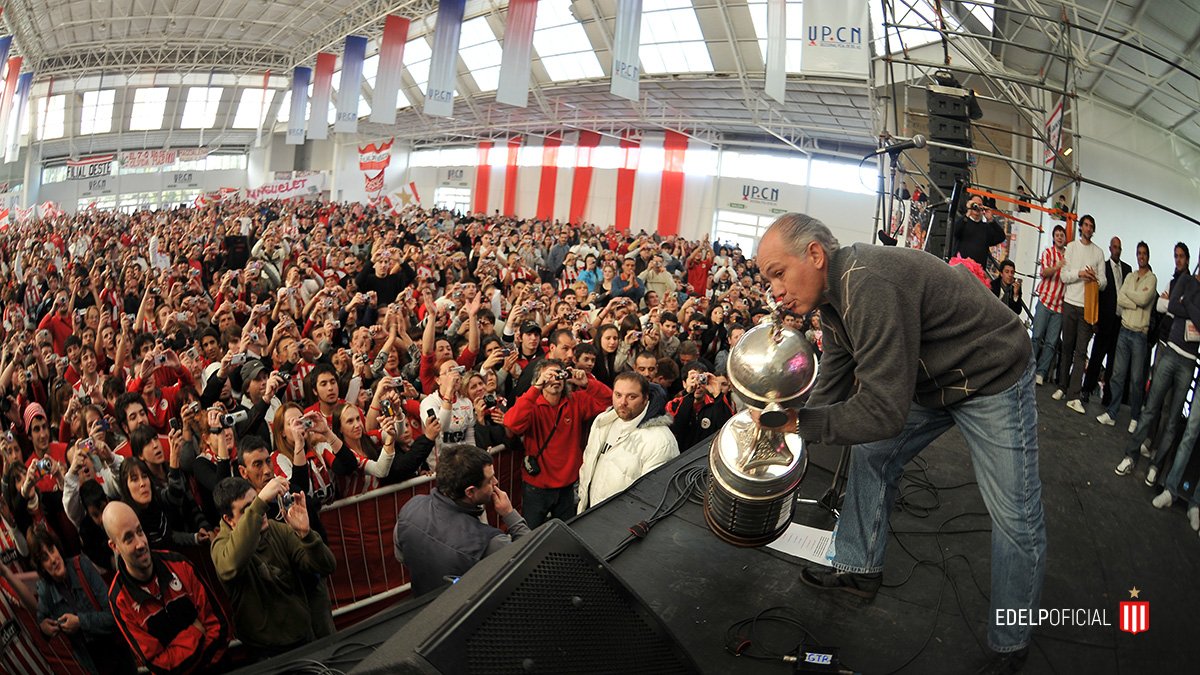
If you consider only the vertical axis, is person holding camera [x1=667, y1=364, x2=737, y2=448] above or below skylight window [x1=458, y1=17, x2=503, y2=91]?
below

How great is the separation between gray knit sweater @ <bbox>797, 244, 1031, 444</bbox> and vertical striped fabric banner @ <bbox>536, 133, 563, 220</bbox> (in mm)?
27141

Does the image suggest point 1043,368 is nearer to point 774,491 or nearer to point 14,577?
point 774,491

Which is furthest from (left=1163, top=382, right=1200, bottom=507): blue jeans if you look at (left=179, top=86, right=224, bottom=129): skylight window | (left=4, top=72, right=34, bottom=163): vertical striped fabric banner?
(left=179, top=86, right=224, bottom=129): skylight window

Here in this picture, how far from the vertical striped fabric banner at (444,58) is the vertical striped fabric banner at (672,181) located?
10624mm

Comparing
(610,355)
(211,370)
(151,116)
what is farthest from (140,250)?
(151,116)

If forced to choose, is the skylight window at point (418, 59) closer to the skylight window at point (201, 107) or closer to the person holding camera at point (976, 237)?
the skylight window at point (201, 107)

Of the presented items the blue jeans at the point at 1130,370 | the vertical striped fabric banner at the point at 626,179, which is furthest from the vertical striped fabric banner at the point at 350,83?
the blue jeans at the point at 1130,370

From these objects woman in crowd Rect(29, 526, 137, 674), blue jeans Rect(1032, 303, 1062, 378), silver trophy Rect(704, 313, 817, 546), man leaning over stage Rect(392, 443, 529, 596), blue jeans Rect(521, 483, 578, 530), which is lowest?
woman in crowd Rect(29, 526, 137, 674)

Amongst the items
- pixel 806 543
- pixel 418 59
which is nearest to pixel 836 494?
pixel 806 543

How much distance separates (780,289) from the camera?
1.95m

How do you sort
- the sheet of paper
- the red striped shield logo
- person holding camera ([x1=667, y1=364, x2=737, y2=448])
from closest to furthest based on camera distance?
the red striped shield logo < the sheet of paper < person holding camera ([x1=667, y1=364, x2=737, y2=448])

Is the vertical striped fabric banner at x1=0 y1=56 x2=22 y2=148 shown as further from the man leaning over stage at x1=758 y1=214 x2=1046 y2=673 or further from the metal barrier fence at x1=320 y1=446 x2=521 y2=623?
the man leaning over stage at x1=758 y1=214 x2=1046 y2=673

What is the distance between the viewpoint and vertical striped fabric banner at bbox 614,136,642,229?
25750 millimetres

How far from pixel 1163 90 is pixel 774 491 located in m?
10.2
